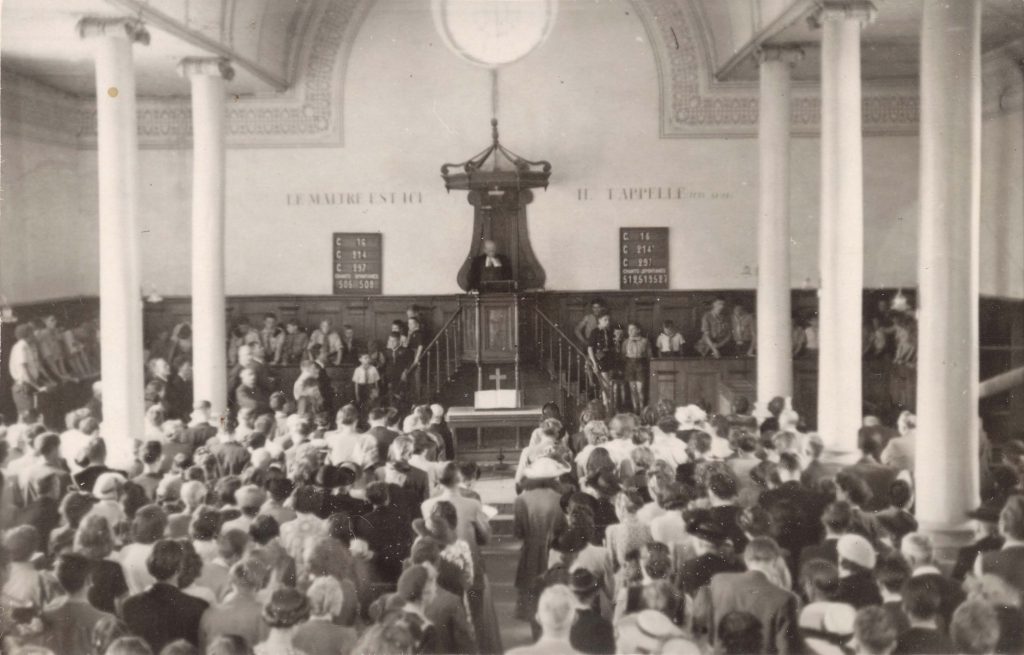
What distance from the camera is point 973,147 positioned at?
23.7 ft

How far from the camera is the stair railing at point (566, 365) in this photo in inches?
566

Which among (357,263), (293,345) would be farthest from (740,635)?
(357,263)

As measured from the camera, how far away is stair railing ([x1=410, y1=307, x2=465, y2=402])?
14.7 metres

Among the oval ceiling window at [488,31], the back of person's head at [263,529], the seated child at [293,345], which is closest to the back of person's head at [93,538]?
the back of person's head at [263,529]

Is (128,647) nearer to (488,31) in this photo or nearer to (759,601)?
(759,601)

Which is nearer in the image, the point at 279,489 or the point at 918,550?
the point at 918,550

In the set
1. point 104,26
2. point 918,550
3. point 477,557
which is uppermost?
point 104,26

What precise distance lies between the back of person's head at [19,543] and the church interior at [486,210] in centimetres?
730

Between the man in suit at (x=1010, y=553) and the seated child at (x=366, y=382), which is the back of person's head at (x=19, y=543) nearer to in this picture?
the man in suit at (x=1010, y=553)

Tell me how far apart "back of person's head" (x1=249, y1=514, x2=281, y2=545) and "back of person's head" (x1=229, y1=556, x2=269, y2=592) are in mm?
659

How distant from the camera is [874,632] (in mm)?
3914

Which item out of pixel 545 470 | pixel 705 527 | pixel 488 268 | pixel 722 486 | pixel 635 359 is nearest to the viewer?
pixel 705 527

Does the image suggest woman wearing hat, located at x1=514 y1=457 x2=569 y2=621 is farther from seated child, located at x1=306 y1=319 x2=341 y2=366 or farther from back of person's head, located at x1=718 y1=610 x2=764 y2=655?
seated child, located at x1=306 y1=319 x2=341 y2=366

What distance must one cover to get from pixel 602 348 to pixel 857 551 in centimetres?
1062
